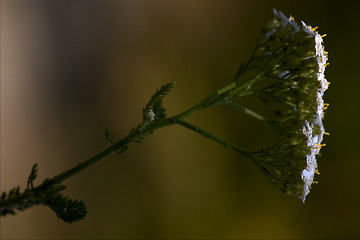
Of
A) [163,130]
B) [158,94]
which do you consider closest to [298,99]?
[158,94]

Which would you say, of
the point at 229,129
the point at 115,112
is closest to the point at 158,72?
the point at 115,112

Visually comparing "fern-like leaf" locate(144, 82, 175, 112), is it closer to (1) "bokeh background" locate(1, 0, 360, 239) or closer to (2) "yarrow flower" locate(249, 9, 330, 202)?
(2) "yarrow flower" locate(249, 9, 330, 202)

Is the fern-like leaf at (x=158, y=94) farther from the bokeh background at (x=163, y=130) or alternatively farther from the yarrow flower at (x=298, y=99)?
the bokeh background at (x=163, y=130)

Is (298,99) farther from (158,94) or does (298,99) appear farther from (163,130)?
(163,130)

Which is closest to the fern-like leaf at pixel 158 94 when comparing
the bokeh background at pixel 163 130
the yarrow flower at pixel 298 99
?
the yarrow flower at pixel 298 99

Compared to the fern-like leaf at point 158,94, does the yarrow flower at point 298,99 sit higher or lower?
lower

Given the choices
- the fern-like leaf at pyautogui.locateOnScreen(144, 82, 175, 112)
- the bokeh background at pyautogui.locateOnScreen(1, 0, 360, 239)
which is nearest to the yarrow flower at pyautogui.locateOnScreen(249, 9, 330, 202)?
the fern-like leaf at pyautogui.locateOnScreen(144, 82, 175, 112)

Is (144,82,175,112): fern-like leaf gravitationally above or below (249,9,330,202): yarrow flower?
above

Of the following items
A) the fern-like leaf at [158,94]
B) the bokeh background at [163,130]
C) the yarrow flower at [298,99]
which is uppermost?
the bokeh background at [163,130]
